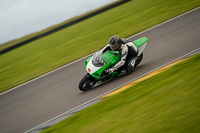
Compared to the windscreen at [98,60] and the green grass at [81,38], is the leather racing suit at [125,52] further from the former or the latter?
the green grass at [81,38]

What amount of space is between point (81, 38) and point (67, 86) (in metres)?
7.76

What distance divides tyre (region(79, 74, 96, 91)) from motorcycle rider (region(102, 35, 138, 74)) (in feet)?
2.37

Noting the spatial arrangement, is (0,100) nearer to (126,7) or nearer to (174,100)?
(174,100)

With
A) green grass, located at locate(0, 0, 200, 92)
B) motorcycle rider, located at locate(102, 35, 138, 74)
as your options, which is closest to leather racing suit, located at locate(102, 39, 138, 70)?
motorcycle rider, located at locate(102, 35, 138, 74)

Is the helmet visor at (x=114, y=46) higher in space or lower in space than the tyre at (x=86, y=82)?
higher

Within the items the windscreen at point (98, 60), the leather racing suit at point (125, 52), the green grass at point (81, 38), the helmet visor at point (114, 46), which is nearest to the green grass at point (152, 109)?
the leather racing suit at point (125, 52)

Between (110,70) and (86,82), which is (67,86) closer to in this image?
(86,82)

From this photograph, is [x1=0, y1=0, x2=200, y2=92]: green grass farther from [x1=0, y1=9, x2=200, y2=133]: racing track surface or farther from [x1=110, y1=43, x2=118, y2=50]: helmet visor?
[x1=110, y1=43, x2=118, y2=50]: helmet visor

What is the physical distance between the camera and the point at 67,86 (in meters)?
10.2

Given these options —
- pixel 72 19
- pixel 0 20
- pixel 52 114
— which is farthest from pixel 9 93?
pixel 0 20

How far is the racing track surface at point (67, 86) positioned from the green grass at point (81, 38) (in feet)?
5.26

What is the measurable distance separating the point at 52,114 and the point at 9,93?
14.2 ft

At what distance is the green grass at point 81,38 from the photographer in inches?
559

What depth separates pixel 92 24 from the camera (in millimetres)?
19688
